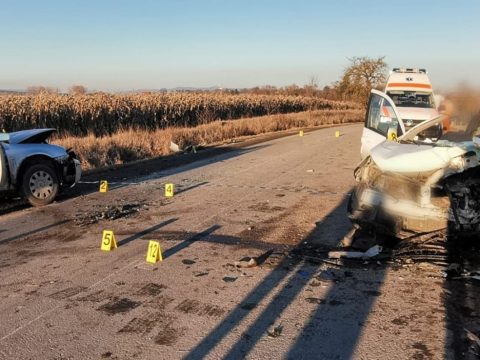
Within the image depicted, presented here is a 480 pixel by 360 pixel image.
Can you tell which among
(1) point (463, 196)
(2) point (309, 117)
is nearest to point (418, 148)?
(1) point (463, 196)

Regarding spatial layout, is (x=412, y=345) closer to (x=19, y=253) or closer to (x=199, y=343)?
(x=199, y=343)

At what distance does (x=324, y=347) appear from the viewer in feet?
12.3

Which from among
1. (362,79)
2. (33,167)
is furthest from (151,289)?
(362,79)

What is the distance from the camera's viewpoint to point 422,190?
18.5ft

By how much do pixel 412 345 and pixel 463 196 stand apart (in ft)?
7.73

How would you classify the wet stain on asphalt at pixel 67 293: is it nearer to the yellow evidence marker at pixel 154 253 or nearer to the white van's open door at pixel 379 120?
the yellow evidence marker at pixel 154 253

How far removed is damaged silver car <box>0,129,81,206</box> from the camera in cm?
847

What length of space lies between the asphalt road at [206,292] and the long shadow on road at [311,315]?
16 mm

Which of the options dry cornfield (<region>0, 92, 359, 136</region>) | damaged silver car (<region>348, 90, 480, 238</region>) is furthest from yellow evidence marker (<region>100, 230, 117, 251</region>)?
dry cornfield (<region>0, 92, 359, 136</region>)

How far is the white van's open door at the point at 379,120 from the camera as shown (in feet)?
36.3

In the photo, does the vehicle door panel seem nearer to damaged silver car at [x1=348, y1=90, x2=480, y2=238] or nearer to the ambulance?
damaged silver car at [x1=348, y1=90, x2=480, y2=238]

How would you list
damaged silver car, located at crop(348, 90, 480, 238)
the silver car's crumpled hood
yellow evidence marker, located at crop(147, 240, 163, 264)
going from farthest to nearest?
the silver car's crumpled hood → yellow evidence marker, located at crop(147, 240, 163, 264) → damaged silver car, located at crop(348, 90, 480, 238)

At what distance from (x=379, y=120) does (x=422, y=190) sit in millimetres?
6064

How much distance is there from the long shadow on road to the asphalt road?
0.02 m
